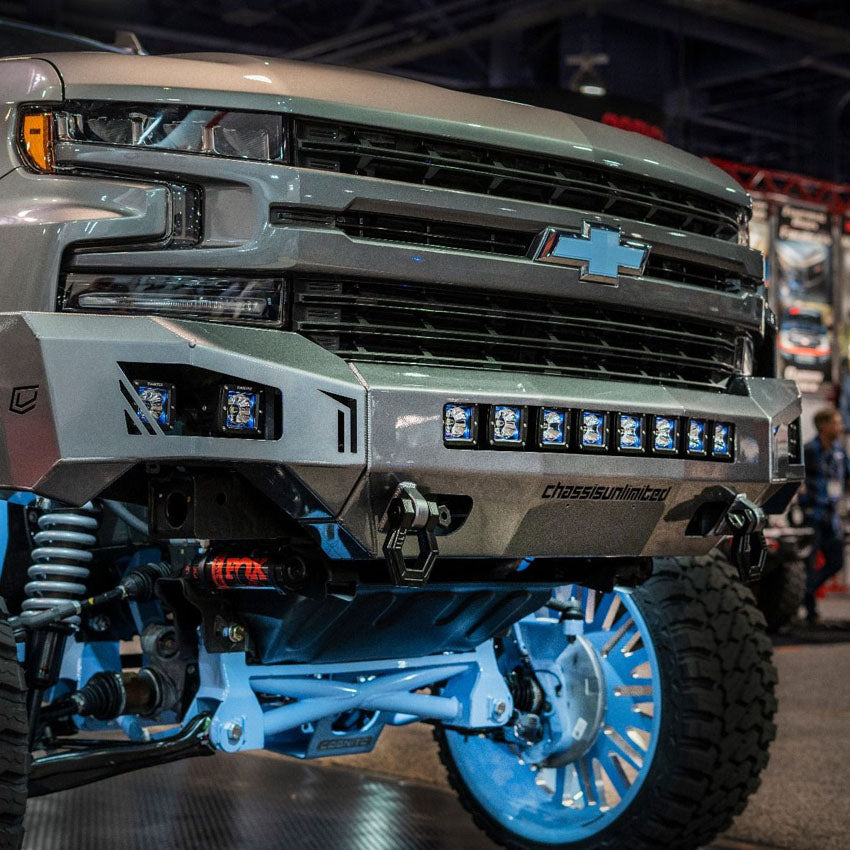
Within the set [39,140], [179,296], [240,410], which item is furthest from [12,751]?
[39,140]

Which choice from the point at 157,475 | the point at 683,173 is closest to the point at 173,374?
the point at 157,475

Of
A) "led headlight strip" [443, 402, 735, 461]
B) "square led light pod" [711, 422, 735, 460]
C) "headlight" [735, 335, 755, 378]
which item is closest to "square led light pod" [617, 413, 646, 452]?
"led headlight strip" [443, 402, 735, 461]

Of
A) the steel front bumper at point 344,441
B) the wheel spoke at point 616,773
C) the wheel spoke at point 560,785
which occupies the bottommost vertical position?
the wheel spoke at point 560,785

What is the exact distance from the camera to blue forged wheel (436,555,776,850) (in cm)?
373

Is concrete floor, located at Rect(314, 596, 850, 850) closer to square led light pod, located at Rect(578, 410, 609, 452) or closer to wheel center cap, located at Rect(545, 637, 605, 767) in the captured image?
wheel center cap, located at Rect(545, 637, 605, 767)

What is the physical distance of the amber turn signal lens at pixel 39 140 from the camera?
2.73 meters

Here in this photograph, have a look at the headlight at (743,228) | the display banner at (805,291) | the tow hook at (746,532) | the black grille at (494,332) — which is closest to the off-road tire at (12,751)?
the black grille at (494,332)

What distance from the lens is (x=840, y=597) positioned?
13867 mm

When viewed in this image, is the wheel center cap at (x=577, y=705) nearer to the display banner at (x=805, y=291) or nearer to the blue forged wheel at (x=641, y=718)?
the blue forged wheel at (x=641, y=718)

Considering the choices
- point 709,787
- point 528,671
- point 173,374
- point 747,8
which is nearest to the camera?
point 173,374

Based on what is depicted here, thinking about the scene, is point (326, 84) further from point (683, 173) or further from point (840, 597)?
point (840, 597)

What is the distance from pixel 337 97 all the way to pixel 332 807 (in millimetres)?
2687

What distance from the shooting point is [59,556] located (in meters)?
3.15

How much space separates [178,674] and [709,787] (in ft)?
4.82
